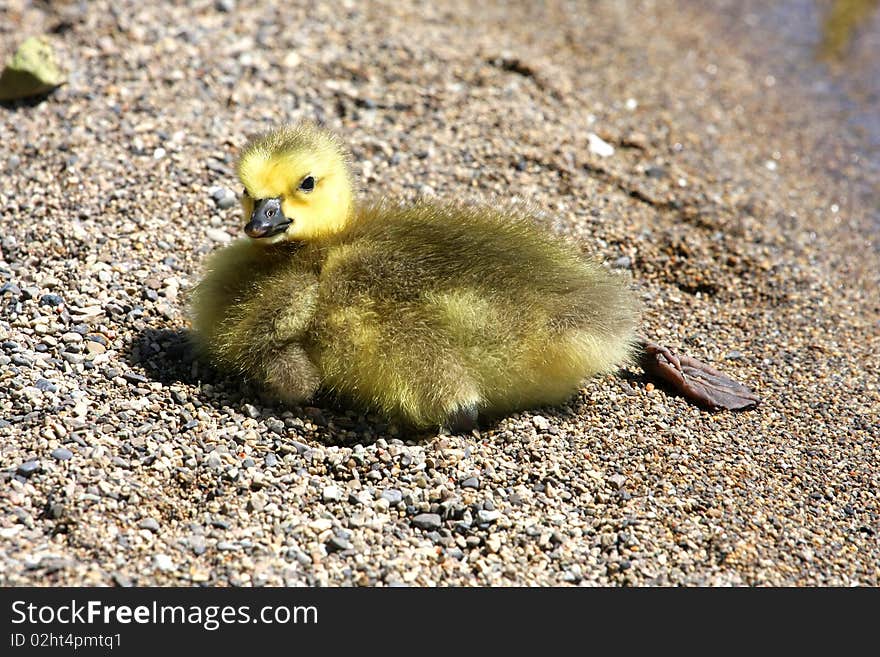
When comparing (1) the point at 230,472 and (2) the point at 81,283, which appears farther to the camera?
(2) the point at 81,283

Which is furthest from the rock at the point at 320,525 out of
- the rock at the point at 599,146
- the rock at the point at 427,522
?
the rock at the point at 599,146

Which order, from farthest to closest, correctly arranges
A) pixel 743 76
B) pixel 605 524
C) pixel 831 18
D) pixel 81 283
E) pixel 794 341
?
pixel 831 18 → pixel 743 76 → pixel 794 341 → pixel 81 283 → pixel 605 524

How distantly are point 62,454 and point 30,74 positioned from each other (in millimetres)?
2763

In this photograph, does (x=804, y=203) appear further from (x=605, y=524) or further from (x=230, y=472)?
(x=230, y=472)

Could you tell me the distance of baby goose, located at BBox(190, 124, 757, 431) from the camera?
3.51 m

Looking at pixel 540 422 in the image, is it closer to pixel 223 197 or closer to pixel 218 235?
pixel 218 235

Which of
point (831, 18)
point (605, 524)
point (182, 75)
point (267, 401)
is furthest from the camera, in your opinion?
point (831, 18)

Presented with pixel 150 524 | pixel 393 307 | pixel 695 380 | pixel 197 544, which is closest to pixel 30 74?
pixel 393 307

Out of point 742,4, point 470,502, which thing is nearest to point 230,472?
point 470,502

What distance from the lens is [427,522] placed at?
130 inches

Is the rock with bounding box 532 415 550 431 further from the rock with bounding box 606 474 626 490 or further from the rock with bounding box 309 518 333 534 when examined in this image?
the rock with bounding box 309 518 333 534

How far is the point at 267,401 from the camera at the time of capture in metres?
3.70

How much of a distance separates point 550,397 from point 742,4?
566 centimetres

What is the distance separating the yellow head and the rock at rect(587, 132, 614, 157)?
2118 millimetres
